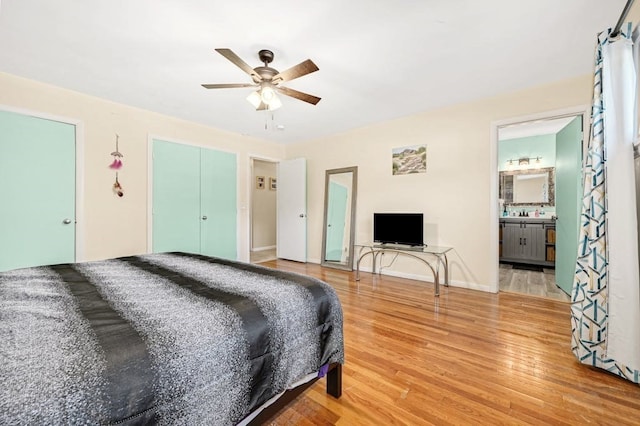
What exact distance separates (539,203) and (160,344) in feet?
21.3

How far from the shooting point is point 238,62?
2.05m

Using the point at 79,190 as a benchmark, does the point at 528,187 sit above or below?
above


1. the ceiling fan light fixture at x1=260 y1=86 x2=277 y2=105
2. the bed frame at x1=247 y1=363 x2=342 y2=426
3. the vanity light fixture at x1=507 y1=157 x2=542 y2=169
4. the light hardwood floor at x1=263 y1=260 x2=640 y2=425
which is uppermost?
the ceiling fan light fixture at x1=260 y1=86 x2=277 y2=105

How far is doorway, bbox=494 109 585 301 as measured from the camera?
3182mm

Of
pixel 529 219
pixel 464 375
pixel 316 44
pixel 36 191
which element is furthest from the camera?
pixel 529 219

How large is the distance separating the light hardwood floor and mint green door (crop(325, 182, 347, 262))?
2.08 m

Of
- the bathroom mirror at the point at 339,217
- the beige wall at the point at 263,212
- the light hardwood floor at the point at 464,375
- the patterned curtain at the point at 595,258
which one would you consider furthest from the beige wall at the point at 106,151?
the patterned curtain at the point at 595,258

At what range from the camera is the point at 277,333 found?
1.22 m

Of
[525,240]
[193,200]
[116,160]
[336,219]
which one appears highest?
[116,160]

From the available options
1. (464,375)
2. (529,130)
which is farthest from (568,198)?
(464,375)

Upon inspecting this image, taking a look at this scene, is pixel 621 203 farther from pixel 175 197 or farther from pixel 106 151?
pixel 106 151

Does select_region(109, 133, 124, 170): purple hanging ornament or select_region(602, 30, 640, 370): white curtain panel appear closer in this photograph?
select_region(602, 30, 640, 370): white curtain panel

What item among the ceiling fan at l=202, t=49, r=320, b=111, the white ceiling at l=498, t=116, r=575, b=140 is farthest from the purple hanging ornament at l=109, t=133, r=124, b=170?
the white ceiling at l=498, t=116, r=575, b=140

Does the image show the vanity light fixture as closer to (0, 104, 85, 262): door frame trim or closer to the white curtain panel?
the white curtain panel
